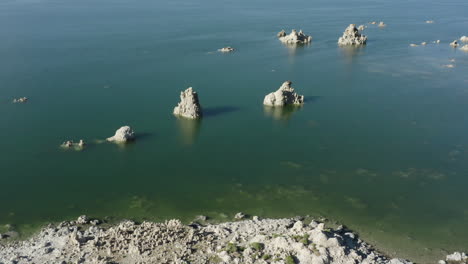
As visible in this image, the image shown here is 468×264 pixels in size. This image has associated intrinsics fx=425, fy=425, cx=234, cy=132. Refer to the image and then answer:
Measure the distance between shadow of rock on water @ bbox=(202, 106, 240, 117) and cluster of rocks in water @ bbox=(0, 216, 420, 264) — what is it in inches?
1364

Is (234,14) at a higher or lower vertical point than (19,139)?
higher

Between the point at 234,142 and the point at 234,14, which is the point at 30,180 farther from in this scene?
the point at 234,14

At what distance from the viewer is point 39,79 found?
88562 millimetres

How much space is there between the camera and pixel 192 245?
127 ft

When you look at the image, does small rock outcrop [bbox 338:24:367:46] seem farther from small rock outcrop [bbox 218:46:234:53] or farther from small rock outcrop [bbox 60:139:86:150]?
small rock outcrop [bbox 60:139:86:150]

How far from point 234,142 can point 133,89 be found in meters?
29.6

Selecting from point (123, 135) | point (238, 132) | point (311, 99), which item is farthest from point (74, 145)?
point (311, 99)

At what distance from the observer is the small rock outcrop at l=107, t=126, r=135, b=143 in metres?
62.6

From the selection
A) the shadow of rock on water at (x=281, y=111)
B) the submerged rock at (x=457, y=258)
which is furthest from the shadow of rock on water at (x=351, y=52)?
the submerged rock at (x=457, y=258)

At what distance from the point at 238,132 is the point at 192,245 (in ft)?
105

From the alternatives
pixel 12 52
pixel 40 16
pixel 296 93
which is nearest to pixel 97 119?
pixel 296 93

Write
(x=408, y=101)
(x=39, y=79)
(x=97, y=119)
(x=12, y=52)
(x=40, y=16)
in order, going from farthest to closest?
(x=40, y=16) → (x=12, y=52) → (x=39, y=79) → (x=408, y=101) → (x=97, y=119)

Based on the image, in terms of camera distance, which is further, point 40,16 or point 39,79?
point 40,16

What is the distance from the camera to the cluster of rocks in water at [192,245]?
36.4m
